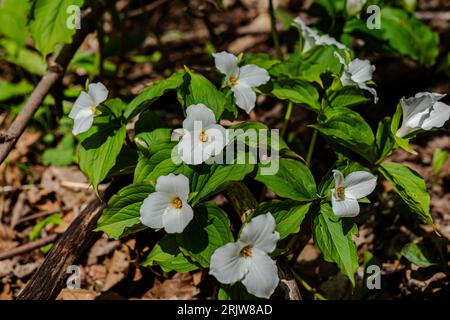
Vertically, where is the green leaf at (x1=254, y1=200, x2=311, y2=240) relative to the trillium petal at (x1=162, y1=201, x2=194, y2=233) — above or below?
below

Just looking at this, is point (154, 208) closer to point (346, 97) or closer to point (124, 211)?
point (124, 211)

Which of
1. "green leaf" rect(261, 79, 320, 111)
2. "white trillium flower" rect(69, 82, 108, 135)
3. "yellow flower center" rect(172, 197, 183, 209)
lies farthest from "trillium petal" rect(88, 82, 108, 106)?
"green leaf" rect(261, 79, 320, 111)

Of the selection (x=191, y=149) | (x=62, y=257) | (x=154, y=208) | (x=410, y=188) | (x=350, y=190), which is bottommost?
(x=62, y=257)

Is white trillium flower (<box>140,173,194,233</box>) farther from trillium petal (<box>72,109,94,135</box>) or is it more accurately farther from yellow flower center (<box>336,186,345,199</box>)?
yellow flower center (<box>336,186,345,199</box>)

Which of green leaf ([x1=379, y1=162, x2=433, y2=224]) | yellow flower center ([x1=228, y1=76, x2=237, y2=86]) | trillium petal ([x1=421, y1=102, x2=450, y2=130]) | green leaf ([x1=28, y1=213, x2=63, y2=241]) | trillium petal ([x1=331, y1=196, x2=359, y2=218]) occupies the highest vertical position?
yellow flower center ([x1=228, y1=76, x2=237, y2=86])

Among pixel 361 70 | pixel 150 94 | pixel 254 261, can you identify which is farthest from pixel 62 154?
pixel 361 70

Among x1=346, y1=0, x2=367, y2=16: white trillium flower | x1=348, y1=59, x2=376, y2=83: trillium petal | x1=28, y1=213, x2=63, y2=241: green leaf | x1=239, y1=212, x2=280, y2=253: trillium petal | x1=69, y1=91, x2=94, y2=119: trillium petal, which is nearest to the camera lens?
x1=239, y1=212, x2=280, y2=253: trillium petal
